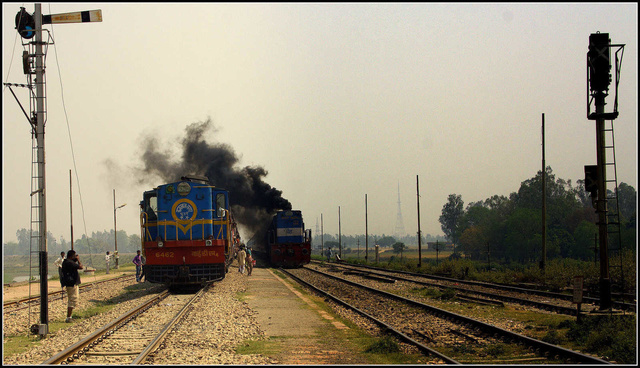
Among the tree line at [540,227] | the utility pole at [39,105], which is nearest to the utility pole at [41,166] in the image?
the utility pole at [39,105]

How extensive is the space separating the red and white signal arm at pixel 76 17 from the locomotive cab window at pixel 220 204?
9322 mm

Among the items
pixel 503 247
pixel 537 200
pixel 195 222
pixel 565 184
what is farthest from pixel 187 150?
pixel 565 184

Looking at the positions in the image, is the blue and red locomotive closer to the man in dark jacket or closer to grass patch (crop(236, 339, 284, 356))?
the man in dark jacket

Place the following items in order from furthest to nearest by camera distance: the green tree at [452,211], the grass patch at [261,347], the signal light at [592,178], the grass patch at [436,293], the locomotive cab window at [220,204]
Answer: the green tree at [452,211]
the locomotive cab window at [220,204]
the grass patch at [436,293]
the signal light at [592,178]
the grass patch at [261,347]

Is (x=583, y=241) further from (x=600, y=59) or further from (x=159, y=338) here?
(x=159, y=338)

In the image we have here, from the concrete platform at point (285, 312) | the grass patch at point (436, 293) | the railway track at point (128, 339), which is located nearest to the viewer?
the railway track at point (128, 339)

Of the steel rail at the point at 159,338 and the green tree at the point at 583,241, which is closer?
the steel rail at the point at 159,338

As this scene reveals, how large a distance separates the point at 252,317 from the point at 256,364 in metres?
5.84

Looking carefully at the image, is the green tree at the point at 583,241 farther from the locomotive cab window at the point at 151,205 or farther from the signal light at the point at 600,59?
the locomotive cab window at the point at 151,205

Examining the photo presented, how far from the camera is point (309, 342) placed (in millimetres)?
11039

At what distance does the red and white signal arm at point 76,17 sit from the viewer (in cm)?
1301

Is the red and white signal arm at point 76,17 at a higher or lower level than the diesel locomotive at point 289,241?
higher

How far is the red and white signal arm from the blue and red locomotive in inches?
319

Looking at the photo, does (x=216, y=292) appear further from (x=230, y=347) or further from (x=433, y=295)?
(x=230, y=347)
